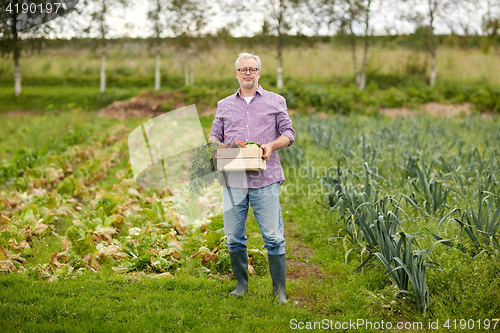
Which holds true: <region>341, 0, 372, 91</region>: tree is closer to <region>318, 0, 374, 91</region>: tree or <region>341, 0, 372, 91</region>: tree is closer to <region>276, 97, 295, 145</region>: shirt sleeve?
<region>318, 0, 374, 91</region>: tree

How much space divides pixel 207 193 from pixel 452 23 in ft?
72.7

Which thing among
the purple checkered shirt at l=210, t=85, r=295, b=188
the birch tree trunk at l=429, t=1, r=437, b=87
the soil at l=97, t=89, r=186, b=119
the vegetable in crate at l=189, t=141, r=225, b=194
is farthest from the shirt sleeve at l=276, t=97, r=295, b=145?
the birch tree trunk at l=429, t=1, r=437, b=87

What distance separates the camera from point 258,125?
3123 millimetres

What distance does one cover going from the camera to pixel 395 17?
23297 millimetres

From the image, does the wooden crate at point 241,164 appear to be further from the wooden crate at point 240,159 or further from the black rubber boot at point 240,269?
the black rubber boot at point 240,269

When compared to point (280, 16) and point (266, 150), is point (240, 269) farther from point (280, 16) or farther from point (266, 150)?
point (280, 16)

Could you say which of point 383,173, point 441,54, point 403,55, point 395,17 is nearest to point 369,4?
point 395,17

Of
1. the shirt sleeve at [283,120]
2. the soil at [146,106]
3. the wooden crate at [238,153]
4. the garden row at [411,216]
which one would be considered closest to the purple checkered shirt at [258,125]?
the shirt sleeve at [283,120]

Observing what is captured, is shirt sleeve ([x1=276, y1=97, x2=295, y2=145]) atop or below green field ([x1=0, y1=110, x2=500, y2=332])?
atop

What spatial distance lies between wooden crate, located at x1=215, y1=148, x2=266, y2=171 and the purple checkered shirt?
7.2 inches

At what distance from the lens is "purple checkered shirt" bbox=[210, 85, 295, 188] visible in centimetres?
309

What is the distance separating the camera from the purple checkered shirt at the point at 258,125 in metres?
3.09

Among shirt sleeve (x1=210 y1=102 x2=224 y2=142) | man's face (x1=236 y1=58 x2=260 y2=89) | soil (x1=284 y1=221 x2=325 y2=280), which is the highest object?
man's face (x1=236 y1=58 x2=260 y2=89)

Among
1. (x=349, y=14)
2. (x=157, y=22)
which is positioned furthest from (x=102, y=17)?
(x=349, y=14)
